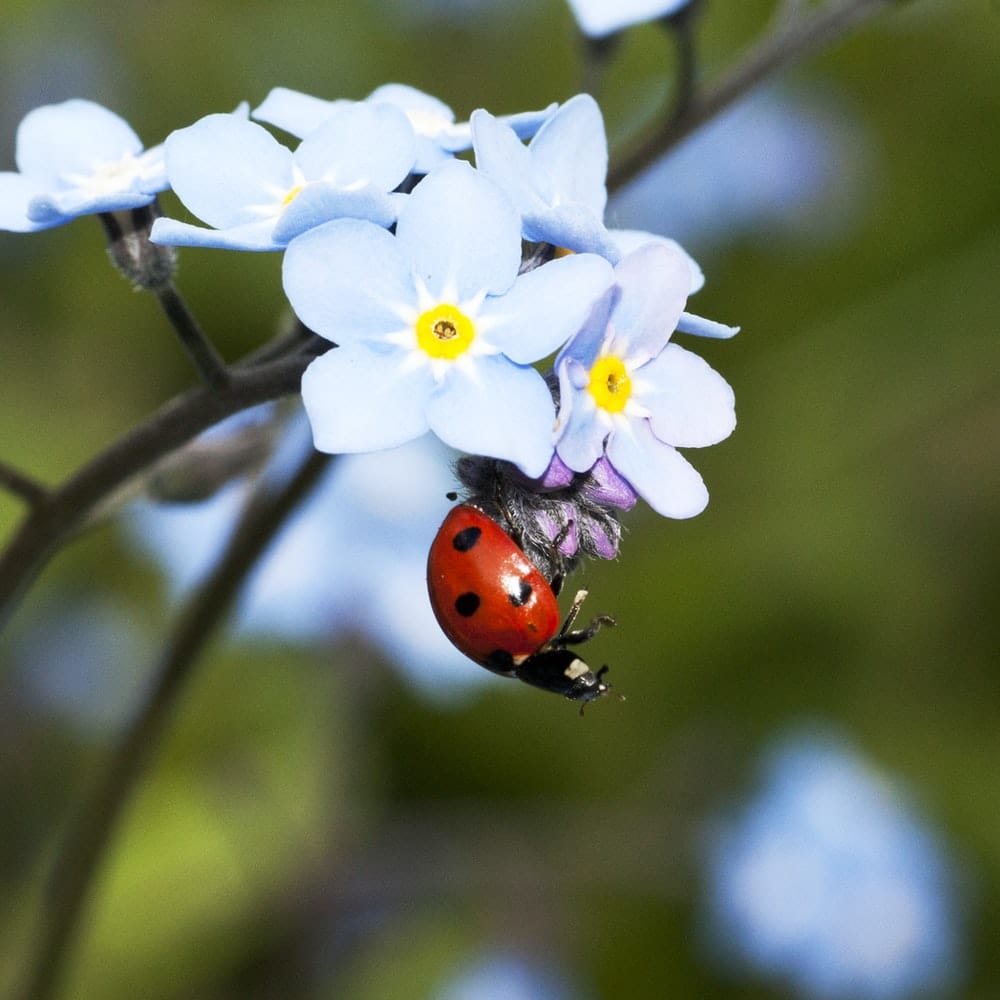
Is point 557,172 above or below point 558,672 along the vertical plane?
above

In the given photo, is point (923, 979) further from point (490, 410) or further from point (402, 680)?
point (490, 410)

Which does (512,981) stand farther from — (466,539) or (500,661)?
(466,539)

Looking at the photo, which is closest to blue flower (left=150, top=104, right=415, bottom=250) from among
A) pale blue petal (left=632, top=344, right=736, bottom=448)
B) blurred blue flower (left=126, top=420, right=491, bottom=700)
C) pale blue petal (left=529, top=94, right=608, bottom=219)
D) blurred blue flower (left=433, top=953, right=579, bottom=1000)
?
pale blue petal (left=529, top=94, right=608, bottom=219)

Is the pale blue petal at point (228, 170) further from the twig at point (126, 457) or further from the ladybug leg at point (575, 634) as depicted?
the ladybug leg at point (575, 634)

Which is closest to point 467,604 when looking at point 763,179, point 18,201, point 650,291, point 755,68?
point 650,291

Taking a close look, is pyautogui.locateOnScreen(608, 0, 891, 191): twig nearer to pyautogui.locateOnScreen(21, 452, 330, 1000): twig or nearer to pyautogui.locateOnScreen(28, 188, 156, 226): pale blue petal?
pyautogui.locateOnScreen(21, 452, 330, 1000): twig

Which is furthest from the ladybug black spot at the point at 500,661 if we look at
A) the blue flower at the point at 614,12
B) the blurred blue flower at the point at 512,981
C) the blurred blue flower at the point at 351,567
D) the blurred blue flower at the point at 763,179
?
the blurred blue flower at the point at 763,179

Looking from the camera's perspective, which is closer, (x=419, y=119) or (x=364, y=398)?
(x=364, y=398)
